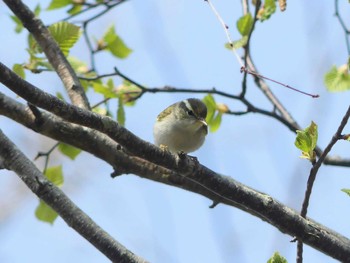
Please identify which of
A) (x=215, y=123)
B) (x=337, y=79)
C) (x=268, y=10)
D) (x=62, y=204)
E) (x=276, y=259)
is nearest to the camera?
(x=276, y=259)

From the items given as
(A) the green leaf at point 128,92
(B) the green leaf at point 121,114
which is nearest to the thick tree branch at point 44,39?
(B) the green leaf at point 121,114

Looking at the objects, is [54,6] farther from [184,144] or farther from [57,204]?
[57,204]

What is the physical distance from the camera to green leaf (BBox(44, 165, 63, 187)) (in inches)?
165

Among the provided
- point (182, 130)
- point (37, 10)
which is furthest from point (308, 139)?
point (37, 10)

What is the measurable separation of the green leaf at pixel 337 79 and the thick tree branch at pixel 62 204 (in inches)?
89.6

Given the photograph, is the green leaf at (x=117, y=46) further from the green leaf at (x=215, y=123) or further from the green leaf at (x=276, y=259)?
the green leaf at (x=276, y=259)

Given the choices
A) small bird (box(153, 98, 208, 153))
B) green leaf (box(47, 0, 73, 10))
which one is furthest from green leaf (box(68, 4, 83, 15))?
small bird (box(153, 98, 208, 153))

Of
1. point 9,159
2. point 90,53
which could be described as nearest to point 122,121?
point 90,53

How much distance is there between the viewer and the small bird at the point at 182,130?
4.64 meters

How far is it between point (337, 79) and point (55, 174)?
2026 mm

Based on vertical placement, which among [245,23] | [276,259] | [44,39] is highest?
[245,23]

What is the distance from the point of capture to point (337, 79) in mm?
4504

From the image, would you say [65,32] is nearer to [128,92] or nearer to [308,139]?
[128,92]

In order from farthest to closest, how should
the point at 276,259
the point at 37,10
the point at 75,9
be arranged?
1. the point at 75,9
2. the point at 37,10
3. the point at 276,259
